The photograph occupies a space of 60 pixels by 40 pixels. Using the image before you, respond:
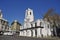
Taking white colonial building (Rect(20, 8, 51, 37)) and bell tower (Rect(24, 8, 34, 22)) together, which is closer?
white colonial building (Rect(20, 8, 51, 37))

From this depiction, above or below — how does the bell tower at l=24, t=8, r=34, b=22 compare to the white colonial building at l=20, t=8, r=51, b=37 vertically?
above

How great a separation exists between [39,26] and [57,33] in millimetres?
4756

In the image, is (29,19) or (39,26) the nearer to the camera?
(39,26)

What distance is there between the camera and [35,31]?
29.0 metres

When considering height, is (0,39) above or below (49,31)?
below

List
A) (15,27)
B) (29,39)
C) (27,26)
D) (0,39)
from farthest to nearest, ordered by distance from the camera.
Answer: (15,27), (27,26), (29,39), (0,39)

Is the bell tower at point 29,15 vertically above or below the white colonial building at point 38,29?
above

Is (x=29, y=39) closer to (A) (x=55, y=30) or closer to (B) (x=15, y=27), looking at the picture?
(A) (x=55, y=30)

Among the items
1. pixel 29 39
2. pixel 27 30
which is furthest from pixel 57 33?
pixel 29 39

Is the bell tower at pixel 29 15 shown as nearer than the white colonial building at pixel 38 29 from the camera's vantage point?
No

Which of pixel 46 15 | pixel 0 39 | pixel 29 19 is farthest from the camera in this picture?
pixel 46 15

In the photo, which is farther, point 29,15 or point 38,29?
point 29,15

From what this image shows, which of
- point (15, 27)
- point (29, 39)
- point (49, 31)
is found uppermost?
point (15, 27)

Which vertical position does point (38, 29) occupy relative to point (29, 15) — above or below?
below
